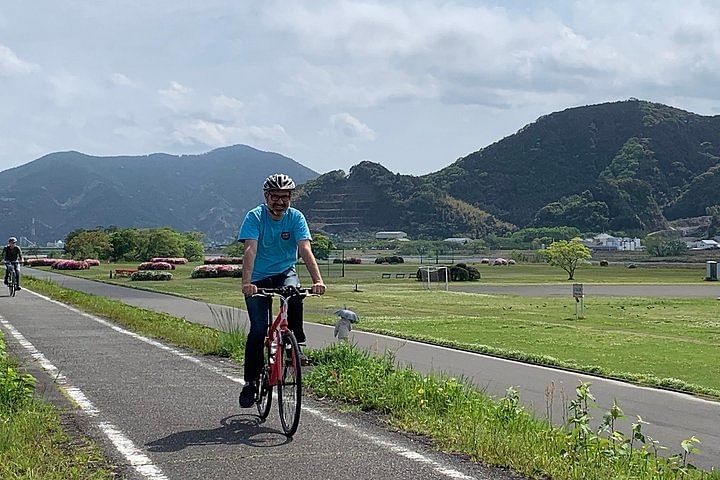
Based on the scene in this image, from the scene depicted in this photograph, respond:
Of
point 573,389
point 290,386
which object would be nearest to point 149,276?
point 573,389

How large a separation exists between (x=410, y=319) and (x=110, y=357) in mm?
11439

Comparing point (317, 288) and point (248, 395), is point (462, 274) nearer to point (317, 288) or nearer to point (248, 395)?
point (248, 395)

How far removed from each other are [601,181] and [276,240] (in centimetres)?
17237

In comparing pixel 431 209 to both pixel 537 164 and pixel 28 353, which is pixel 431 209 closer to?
pixel 537 164

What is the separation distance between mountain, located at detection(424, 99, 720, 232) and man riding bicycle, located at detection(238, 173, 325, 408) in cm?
15662

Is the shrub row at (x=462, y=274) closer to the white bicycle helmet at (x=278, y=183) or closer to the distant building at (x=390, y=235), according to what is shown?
the white bicycle helmet at (x=278, y=183)

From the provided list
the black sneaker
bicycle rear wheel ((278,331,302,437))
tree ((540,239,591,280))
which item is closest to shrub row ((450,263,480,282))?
tree ((540,239,591,280))

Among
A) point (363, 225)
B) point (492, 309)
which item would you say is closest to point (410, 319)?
point (492, 309)

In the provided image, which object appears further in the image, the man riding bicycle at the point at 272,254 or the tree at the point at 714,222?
the tree at the point at 714,222

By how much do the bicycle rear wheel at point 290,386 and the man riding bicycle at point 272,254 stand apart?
251mm

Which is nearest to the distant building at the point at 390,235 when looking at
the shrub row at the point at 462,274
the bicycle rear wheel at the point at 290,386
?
the shrub row at the point at 462,274

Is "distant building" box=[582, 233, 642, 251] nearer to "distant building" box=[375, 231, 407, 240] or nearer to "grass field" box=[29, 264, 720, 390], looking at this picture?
"distant building" box=[375, 231, 407, 240]

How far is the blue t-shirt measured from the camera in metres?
7.97

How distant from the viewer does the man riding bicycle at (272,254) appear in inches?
309
